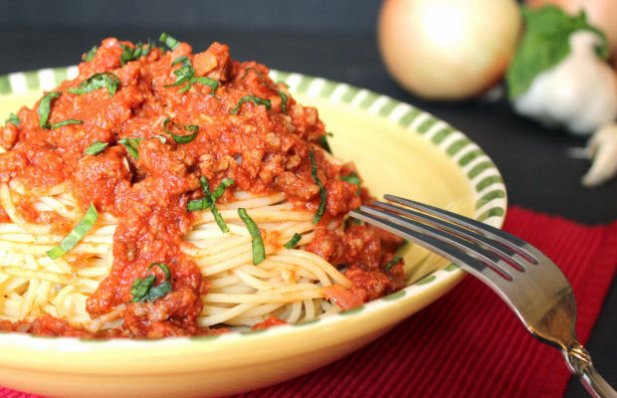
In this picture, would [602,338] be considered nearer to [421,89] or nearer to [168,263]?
[168,263]

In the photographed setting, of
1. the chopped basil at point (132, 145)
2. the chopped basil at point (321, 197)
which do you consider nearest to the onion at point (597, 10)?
the chopped basil at point (321, 197)

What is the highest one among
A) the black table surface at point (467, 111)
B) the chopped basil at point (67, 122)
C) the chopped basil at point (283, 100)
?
the chopped basil at point (67, 122)

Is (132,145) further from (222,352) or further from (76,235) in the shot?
(222,352)

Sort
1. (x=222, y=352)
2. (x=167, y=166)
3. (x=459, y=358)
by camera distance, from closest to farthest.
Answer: (x=222, y=352)
(x=167, y=166)
(x=459, y=358)

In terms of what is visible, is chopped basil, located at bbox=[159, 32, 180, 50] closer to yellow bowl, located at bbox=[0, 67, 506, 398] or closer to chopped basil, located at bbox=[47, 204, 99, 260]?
chopped basil, located at bbox=[47, 204, 99, 260]

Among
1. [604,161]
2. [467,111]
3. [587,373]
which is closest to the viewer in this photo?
[587,373]

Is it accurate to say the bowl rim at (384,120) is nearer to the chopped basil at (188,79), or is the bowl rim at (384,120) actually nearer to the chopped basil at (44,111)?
the chopped basil at (188,79)

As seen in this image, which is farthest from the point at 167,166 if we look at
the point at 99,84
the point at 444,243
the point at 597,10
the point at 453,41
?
the point at 597,10
